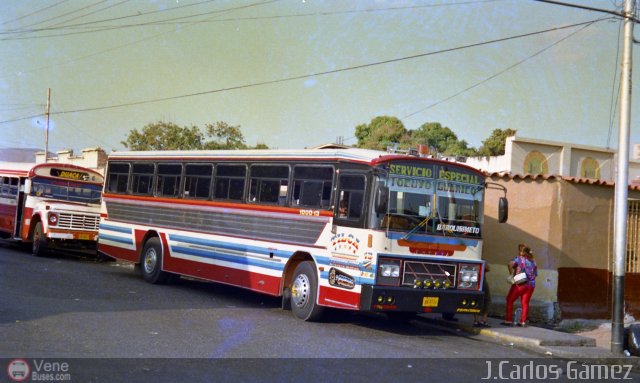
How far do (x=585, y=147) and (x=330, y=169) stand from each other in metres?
22.0

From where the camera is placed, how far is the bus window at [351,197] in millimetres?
12711

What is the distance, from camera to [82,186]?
24.2 meters

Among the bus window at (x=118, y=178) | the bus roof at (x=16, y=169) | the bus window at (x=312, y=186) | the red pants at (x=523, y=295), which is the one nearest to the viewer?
the bus window at (x=312, y=186)

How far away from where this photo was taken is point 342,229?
12922mm

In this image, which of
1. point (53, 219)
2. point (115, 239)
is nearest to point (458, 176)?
point (115, 239)

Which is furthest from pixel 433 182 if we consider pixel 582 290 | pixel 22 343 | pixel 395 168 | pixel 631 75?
pixel 22 343

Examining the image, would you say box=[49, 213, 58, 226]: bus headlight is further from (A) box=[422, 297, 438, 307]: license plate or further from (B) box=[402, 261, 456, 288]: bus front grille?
(A) box=[422, 297, 438, 307]: license plate

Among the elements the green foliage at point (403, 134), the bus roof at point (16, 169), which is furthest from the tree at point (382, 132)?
the bus roof at point (16, 169)

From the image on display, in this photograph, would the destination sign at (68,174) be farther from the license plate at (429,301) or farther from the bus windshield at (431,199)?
the license plate at (429,301)

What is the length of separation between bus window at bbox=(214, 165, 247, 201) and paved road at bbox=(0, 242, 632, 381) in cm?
224

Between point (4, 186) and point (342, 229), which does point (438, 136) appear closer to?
point (4, 186)

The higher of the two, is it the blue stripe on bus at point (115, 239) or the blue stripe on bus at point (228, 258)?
the blue stripe on bus at point (115, 239)

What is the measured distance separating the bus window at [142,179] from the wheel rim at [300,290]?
20.3 ft

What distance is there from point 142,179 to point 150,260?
82.6 inches
